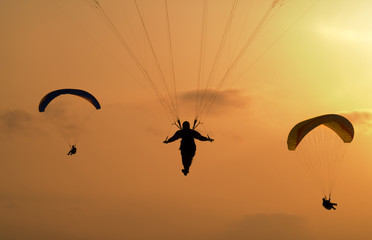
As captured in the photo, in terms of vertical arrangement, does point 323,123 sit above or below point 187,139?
above

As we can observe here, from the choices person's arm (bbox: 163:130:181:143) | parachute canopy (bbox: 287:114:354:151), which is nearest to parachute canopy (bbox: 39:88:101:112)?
person's arm (bbox: 163:130:181:143)

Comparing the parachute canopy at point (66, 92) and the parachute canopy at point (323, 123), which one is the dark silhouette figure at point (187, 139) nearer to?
the parachute canopy at point (323, 123)

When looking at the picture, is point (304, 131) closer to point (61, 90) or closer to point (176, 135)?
point (176, 135)

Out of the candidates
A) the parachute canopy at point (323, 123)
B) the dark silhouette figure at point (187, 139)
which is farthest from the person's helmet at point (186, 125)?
the parachute canopy at point (323, 123)

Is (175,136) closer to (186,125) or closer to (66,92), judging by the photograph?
(186,125)

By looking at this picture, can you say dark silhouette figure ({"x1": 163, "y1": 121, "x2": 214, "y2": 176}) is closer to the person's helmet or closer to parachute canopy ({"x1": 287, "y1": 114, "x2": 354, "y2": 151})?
the person's helmet

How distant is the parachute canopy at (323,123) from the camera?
3550 cm

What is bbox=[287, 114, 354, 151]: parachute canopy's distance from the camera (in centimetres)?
3550

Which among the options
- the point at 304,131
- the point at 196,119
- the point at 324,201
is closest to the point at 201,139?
the point at 196,119

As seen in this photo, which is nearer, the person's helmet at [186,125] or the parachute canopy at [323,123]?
the person's helmet at [186,125]

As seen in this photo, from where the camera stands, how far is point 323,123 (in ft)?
117

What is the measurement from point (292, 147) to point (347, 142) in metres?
3.73

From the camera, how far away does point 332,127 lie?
3806cm

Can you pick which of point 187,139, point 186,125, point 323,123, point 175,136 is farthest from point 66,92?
point 323,123
